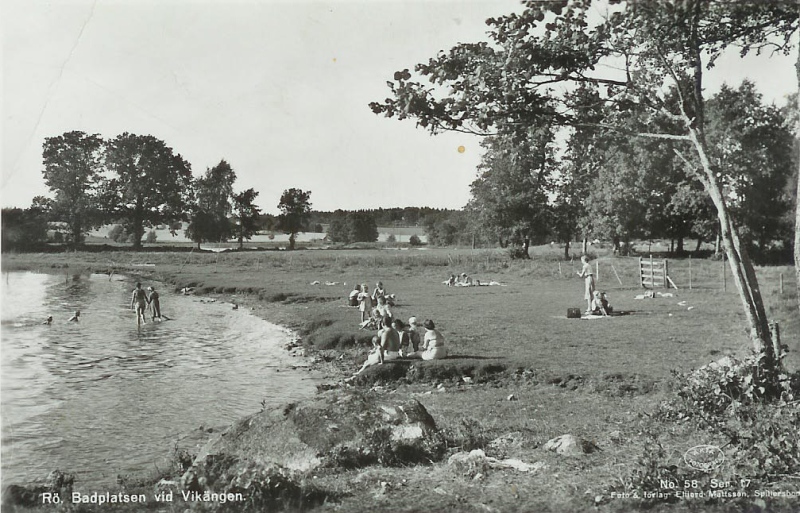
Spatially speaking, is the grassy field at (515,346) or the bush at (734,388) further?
the bush at (734,388)

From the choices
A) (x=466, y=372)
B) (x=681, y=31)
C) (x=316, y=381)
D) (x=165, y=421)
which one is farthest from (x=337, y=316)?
(x=681, y=31)

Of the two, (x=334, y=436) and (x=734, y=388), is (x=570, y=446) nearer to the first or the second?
(x=734, y=388)

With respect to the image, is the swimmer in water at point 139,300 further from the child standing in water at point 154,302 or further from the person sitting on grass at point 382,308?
the person sitting on grass at point 382,308

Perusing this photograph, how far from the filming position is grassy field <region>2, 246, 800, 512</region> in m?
7.72

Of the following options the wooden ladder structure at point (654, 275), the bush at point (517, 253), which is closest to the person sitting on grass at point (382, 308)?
the bush at point (517, 253)

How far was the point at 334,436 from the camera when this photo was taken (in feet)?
29.8

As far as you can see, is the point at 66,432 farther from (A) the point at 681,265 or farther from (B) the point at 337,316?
(A) the point at 681,265

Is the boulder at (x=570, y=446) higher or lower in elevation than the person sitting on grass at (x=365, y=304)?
lower

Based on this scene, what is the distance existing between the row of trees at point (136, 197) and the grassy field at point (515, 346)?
126 cm

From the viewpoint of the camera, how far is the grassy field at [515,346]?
772 centimetres

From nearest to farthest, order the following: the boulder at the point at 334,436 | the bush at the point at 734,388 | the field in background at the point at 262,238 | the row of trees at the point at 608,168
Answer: the boulder at the point at 334,436 → the bush at the point at 734,388 → the row of trees at the point at 608,168 → the field in background at the point at 262,238

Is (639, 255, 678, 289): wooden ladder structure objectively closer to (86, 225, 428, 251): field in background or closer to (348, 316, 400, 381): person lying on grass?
(86, 225, 428, 251): field in background

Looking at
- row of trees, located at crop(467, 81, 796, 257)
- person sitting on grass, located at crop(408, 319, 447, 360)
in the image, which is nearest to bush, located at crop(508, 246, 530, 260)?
row of trees, located at crop(467, 81, 796, 257)

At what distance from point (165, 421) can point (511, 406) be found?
795 cm
